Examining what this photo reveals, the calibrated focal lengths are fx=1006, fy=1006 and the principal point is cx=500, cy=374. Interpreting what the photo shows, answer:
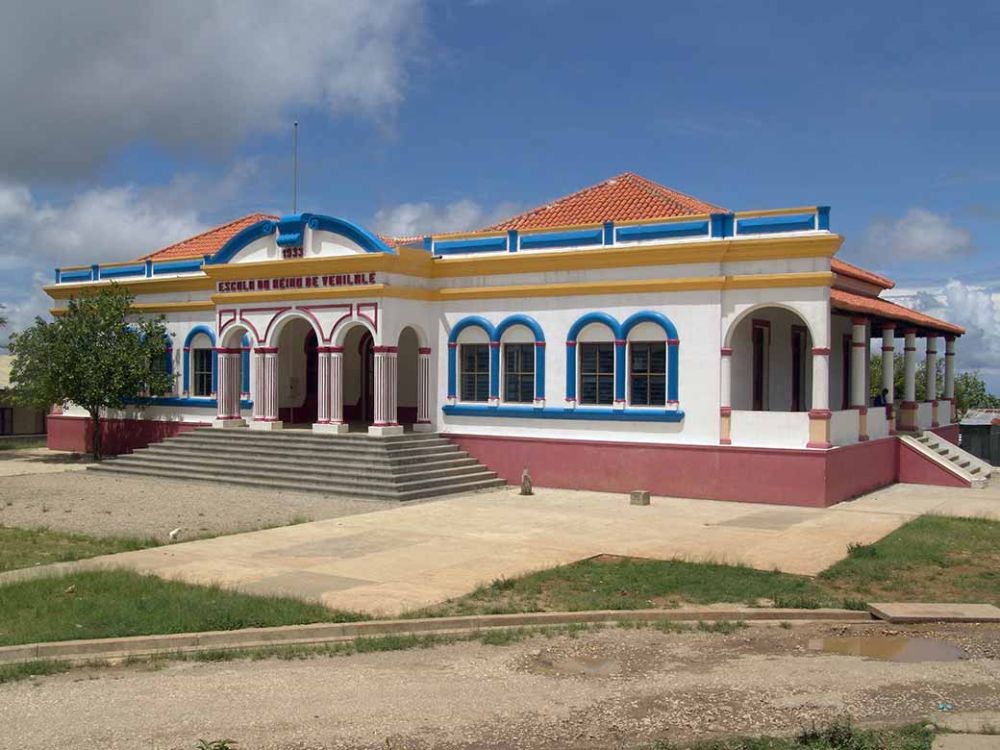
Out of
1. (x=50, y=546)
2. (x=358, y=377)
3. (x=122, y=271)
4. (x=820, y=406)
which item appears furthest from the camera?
(x=122, y=271)

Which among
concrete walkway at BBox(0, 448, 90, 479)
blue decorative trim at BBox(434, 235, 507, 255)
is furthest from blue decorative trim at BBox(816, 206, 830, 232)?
concrete walkway at BBox(0, 448, 90, 479)

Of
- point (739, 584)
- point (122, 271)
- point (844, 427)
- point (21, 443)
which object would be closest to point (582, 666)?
point (739, 584)

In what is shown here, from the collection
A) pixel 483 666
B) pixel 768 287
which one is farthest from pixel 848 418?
pixel 483 666

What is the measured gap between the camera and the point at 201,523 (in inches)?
622

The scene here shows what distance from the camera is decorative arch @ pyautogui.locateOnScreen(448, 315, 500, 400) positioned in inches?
869

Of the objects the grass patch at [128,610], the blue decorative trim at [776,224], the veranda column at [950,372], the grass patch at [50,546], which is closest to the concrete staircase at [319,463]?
the grass patch at [50,546]

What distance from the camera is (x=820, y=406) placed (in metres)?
18.7

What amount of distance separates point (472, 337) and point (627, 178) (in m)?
5.70

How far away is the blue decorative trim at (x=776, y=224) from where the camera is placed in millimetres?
18641

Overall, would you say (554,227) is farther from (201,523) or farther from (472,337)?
(201,523)

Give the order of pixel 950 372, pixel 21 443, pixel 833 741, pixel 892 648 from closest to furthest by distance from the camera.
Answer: pixel 833 741, pixel 892 648, pixel 950 372, pixel 21 443

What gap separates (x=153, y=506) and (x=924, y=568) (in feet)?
41.2

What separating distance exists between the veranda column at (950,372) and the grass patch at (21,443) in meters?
27.5

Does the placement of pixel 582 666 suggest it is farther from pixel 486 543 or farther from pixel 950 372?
pixel 950 372
